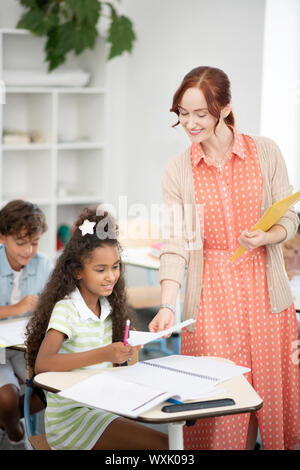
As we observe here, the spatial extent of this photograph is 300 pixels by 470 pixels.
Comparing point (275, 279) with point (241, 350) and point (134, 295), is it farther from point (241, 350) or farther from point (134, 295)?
point (134, 295)

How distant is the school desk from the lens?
1.45m

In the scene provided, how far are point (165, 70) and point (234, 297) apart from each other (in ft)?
10.0

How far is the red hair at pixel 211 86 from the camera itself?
1934 millimetres

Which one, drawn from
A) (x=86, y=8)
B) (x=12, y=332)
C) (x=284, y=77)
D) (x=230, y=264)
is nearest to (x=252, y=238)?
(x=230, y=264)

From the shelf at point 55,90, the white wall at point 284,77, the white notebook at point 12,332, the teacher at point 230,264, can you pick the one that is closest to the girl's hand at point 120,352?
the teacher at point 230,264

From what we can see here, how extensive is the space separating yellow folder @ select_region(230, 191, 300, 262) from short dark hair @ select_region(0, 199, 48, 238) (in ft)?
3.26

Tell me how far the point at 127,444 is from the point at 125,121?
383cm

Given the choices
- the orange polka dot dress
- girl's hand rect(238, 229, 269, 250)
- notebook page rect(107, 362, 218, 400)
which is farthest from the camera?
the orange polka dot dress

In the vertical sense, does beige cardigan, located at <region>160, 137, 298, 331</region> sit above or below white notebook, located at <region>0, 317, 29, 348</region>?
above

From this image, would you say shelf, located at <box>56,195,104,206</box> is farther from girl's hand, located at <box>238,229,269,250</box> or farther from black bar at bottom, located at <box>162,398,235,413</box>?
black bar at bottom, located at <box>162,398,235,413</box>

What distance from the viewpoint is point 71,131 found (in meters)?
5.21

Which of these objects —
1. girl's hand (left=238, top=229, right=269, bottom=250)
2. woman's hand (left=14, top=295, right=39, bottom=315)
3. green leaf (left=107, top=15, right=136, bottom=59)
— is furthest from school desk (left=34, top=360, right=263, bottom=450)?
green leaf (left=107, top=15, right=136, bottom=59)

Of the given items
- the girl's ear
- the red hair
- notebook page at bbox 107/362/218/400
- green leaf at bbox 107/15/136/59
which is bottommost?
notebook page at bbox 107/362/218/400
